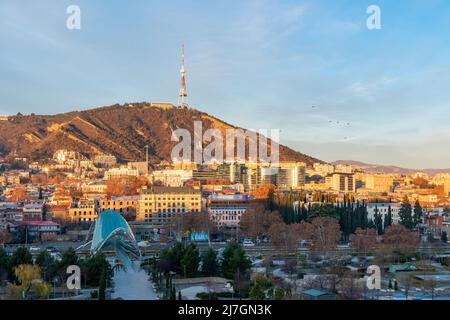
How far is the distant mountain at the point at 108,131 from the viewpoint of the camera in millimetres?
59197

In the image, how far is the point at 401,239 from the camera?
631 inches

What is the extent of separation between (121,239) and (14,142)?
49.3 m

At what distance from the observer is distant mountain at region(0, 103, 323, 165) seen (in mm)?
59197

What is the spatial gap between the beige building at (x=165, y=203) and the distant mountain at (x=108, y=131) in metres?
31.2

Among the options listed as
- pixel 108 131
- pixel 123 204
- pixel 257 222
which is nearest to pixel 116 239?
pixel 257 222

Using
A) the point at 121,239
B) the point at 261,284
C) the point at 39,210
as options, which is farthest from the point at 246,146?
the point at 261,284

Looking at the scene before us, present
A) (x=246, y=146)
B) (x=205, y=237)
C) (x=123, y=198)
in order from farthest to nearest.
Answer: (x=246, y=146) < (x=123, y=198) < (x=205, y=237)

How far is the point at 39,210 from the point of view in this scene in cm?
2522

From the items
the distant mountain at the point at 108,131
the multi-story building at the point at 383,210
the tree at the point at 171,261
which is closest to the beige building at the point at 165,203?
the multi-story building at the point at 383,210

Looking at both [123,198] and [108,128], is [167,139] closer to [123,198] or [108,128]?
[108,128]

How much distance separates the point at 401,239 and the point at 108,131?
5250 centimetres

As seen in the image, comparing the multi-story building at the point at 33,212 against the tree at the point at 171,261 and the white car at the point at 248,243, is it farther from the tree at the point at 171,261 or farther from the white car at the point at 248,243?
the tree at the point at 171,261

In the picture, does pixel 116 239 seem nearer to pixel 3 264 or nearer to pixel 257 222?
pixel 3 264

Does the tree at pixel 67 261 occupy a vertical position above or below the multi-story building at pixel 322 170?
below
